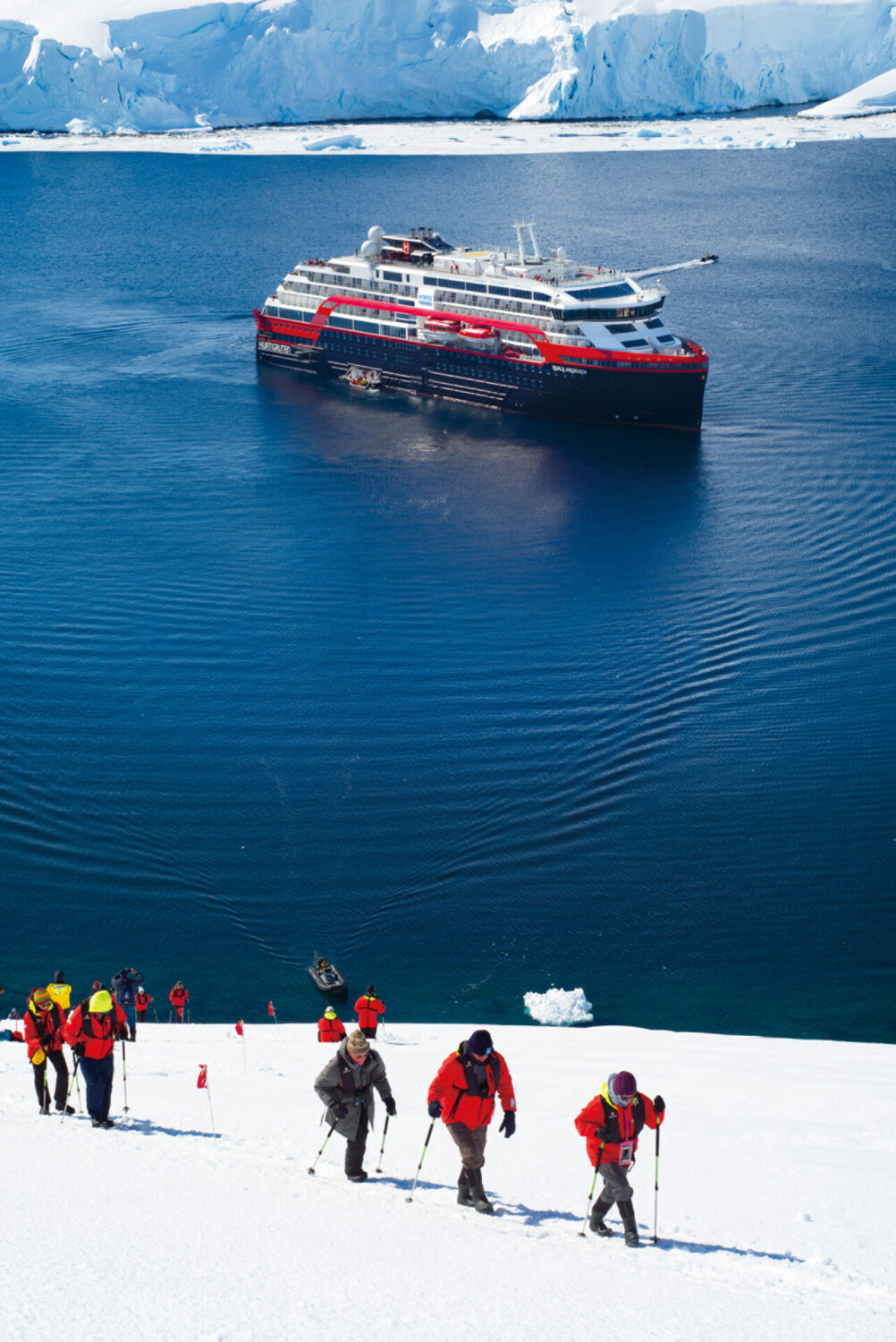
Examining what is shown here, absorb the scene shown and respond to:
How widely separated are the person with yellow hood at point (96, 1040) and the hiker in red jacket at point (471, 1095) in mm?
3407

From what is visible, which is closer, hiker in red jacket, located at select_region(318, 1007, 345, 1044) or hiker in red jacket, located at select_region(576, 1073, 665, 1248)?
hiker in red jacket, located at select_region(576, 1073, 665, 1248)

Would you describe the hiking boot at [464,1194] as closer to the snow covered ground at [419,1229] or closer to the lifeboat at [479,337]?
the snow covered ground at [419,1229]

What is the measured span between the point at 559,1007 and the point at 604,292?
155 ft

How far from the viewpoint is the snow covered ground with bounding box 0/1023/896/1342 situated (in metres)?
9.07

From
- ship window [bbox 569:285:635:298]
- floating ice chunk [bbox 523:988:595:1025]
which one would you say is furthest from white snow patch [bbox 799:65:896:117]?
floating ice chunk [bbox 523:988:595:1025]

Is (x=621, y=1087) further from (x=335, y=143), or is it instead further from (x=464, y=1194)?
(x=335, y=143)

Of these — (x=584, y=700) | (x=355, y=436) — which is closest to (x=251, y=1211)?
(x=584, y=700)

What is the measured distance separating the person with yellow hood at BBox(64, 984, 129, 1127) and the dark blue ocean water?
1128cm

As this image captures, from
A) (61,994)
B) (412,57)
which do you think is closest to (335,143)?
(412,57)

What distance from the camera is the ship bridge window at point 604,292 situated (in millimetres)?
62000

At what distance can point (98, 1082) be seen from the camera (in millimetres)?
12062

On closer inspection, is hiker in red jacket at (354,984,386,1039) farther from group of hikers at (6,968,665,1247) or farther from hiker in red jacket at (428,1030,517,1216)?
hiker in red jacket at (428,1030,517,1216)

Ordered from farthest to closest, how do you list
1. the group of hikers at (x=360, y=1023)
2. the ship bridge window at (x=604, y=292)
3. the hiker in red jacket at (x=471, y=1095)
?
the ship bridge window at (x=604, y=292)
the group of hikers at (x=360, y=1023)
the hiker in red jacket at (x=471, y=1095)

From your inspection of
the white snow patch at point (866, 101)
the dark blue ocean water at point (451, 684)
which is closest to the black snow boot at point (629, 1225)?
the dark blue ocean water at point (451, 684)
